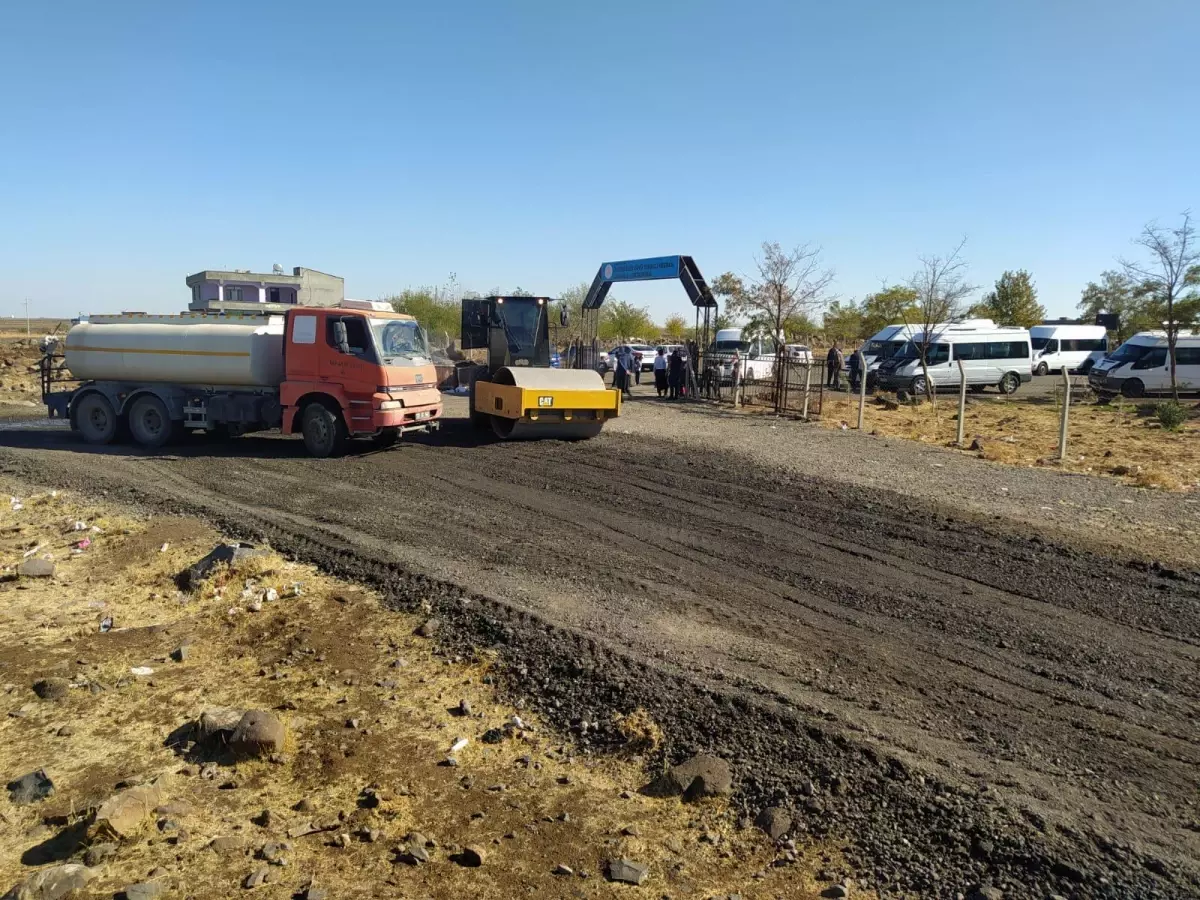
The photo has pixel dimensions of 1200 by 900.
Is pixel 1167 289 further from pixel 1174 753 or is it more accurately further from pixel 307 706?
pixel 307 706

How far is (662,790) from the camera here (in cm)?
421

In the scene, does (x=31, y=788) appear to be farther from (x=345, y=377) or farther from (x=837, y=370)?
(x=837, y=370)

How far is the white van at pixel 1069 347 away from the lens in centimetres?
3891

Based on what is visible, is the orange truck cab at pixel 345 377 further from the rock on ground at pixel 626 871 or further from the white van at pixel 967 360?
the white van at pixel 967 360

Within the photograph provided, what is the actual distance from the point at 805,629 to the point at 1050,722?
181 centimetres

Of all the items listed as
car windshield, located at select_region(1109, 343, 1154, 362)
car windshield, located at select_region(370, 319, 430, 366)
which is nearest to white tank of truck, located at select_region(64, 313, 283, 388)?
car windshield, located at select_region(370, 319, 430, 366)

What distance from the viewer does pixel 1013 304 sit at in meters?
59.8

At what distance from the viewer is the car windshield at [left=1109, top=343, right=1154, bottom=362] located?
91.6 ft

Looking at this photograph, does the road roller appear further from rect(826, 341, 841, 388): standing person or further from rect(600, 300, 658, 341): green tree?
rect(600, 300, 658, 341): green tree

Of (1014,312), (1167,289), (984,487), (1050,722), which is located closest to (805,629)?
(1050,722)

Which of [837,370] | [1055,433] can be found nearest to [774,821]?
[1055,433]

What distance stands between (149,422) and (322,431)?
148 inches


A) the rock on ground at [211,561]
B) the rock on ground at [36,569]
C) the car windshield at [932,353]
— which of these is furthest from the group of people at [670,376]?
the rock on ground at [36,569]

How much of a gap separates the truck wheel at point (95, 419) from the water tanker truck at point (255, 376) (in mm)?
18
